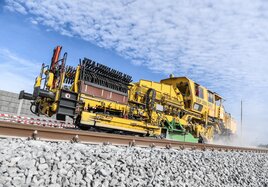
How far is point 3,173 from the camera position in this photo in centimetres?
321

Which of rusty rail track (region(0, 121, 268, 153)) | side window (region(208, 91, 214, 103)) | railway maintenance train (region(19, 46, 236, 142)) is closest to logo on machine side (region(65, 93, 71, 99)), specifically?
→ railway maintenance train (region(19, 46, 236, 142))

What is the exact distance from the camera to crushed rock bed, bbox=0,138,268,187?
11.1 feet

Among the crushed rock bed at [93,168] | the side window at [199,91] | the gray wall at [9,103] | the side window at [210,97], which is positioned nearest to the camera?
the crushed rock bed at [93,168]

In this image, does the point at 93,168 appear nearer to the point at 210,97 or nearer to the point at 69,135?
the point at 69,135

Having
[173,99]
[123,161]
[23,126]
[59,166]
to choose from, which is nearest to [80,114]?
[23,126]

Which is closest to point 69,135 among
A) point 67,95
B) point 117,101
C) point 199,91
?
point 67,95

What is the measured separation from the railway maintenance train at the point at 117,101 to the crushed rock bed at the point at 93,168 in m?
3.25

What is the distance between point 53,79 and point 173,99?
6543 millimetres

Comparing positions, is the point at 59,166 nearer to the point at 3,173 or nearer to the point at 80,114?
the point at 3,173

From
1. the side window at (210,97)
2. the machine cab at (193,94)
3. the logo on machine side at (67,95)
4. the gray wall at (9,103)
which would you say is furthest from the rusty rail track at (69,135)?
the gray wall at (9,103)

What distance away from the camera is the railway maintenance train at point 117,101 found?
8055mm

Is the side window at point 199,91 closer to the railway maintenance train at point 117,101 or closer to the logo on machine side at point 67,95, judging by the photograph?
the railway maintenance train at point 117,101

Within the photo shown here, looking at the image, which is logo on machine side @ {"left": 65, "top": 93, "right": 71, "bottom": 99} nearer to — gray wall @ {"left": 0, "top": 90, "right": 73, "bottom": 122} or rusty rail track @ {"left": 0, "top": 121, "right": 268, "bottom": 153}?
rusty rail track @ {"left": 0, "top": 121, "right": 268, "bottom": 153}

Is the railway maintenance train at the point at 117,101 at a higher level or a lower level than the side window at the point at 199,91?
lower
